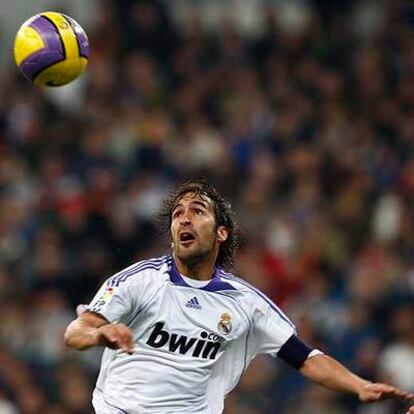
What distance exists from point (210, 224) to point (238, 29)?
9200 mm

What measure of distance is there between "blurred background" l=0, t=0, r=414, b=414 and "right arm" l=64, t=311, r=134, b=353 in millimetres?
4790

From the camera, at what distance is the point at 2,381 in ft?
39.4

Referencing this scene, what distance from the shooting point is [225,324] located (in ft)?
25.8

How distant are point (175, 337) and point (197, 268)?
43 cm

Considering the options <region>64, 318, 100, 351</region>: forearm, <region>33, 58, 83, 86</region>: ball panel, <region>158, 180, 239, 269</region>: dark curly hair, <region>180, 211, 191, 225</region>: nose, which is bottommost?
<region>64, 318, 100, 351</region>: forearm

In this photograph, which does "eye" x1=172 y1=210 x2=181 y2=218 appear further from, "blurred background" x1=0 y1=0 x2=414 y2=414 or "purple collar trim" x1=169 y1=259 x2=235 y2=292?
"blurred background" x1=0 y1=0 x2=414 y2=414

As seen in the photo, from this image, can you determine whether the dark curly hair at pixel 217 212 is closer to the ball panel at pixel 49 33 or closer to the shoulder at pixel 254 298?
the shoulder at pixel 254 298

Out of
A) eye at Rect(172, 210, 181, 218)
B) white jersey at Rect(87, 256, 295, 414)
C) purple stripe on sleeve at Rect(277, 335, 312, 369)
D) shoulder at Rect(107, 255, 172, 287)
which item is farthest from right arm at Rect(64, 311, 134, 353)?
purple stripe on sleeve at Rect(277, 335, 312, 369)

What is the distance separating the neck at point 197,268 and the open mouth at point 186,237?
10 centimetres

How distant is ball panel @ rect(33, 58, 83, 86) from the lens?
885 centimetres

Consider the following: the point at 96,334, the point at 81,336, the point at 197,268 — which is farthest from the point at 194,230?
the point at 96,334

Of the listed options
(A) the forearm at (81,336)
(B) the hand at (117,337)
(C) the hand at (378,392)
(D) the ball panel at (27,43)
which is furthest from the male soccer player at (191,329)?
(D) the ball panel at (27,43)

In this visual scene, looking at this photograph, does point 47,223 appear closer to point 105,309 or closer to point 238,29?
point 238,29

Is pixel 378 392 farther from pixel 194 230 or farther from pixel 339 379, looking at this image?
pixel 194 230
